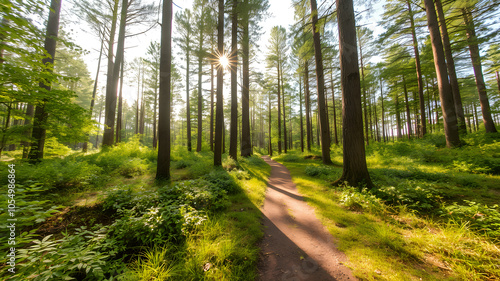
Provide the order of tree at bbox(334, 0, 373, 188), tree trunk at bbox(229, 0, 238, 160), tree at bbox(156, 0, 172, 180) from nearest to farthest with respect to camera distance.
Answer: tree at bbox(334, 0, 373, 188) < tree at bbox(156, 0, 172, 180) < tree trunk at bbox(229, 0, 238, 160)

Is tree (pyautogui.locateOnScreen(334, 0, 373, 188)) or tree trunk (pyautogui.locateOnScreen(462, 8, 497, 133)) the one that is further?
tree trunk (pyautogui.locateOnScreen(462, 8, 497, 133))

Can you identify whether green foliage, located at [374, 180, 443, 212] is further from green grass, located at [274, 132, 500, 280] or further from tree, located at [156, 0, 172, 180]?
tree, located at [156, 0, 172, 180]

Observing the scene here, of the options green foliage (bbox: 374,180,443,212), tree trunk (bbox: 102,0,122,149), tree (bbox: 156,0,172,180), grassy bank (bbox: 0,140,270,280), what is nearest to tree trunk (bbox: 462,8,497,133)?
green foliage (bbox: 374,180,443,212)

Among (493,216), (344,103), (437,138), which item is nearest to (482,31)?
(437,138)

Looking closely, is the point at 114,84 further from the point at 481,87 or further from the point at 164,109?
the point at 481,87

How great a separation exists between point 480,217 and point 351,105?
3570 millimetres

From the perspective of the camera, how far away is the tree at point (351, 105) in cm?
502

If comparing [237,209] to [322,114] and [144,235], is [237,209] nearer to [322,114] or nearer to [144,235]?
[144,235]

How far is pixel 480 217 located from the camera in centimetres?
272

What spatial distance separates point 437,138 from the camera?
1014cm

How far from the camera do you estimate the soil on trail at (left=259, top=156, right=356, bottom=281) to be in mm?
2037

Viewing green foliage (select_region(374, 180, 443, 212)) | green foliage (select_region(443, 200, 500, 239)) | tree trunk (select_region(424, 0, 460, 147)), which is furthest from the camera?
tree trunk (select_region(424, 0, 460, 147))

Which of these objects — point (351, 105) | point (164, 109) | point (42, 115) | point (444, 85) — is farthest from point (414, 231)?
point (42, 115)

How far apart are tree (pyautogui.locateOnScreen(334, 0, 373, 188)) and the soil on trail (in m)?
2.26
